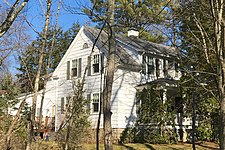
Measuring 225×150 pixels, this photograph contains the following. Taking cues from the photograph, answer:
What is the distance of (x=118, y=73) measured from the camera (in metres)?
17.9

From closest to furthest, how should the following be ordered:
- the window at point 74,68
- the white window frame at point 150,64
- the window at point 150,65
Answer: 1. the white window frame at point 150,64
2. the window at point 150,65
3. the window at point 74,68

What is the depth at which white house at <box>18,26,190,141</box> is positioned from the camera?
704 inches

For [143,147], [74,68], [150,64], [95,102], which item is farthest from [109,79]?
[74,68]

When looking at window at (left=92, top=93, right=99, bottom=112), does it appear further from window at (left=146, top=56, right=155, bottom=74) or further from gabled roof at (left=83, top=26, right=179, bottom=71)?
window at (left=146, top=56, right=155, bottom=74)

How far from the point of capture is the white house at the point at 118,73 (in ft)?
58.6

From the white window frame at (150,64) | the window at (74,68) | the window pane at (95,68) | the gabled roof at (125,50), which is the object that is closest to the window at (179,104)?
the white window frame at (150,64)

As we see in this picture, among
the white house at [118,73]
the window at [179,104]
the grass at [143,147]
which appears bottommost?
the grass at [143,147]

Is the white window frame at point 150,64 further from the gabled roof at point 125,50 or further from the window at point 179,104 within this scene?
the window at point 179,104

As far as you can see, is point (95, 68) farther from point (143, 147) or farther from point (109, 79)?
point (109, 79)

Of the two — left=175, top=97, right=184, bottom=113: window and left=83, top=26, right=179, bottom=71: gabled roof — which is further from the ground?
left=83, top=26, right=179, bottom=71: gabled roof

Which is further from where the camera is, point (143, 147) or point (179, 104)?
point (179, 104)

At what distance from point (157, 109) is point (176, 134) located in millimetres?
1937

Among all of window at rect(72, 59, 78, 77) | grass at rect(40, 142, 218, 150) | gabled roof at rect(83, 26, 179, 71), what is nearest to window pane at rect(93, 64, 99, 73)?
gabled roof at rect(83, 26, 179, 71)

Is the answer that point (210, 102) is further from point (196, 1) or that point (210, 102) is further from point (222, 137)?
point (222, 137)
